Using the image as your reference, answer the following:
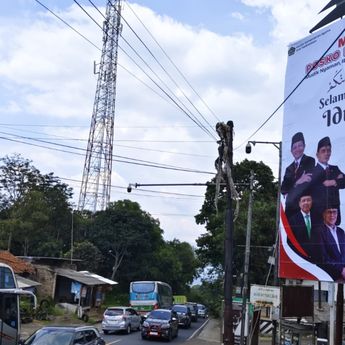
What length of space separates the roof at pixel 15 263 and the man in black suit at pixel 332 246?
109ft

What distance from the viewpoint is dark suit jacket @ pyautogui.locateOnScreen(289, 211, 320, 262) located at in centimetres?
1003

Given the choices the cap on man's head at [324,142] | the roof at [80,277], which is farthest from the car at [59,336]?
the roof at [80,277]

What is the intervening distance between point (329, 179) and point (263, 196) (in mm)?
47910

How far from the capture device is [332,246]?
9648 millimetres

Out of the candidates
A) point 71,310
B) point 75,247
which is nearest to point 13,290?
point 71,310

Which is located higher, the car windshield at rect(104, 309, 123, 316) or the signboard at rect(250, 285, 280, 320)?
the signboard at rect(250, 285, 280, 320)

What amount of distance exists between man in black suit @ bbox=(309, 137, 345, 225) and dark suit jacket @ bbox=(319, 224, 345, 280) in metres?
0.23

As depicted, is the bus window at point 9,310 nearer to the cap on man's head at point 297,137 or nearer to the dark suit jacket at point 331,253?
the cap on man's head at point 297,137

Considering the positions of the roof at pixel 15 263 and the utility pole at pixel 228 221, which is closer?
the utility pole at pixel 228 221

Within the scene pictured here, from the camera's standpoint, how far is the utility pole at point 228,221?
12711 mm

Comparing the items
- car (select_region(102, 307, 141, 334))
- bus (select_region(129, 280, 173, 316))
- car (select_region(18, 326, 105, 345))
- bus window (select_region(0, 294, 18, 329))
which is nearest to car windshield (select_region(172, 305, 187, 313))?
bus (select_region(129, 280, 173, 316))

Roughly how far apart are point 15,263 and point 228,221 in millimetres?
32273

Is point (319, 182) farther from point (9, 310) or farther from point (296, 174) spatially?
point (9, 310)

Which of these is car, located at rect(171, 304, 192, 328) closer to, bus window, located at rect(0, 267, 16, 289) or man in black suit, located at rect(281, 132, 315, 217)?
bus window, located at rect(0, 267, 16, 289)
